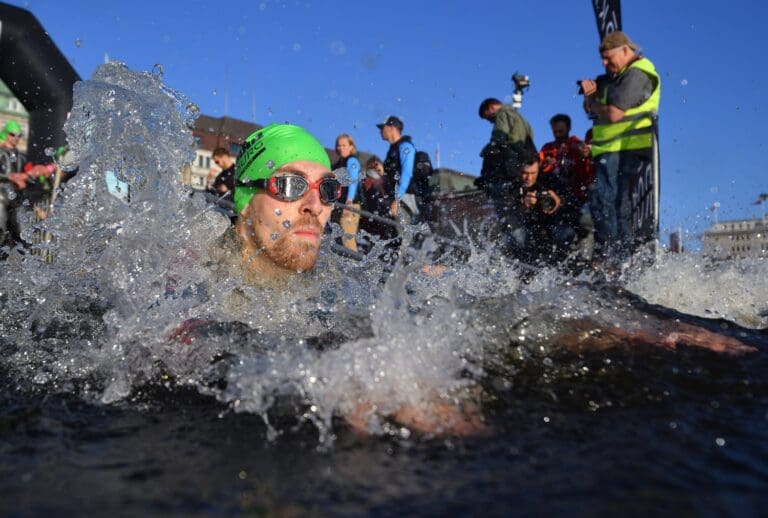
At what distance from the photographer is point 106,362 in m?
2.48

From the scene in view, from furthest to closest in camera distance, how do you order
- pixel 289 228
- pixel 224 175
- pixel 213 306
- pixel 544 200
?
1. pixel 224 175
2. pixel 544 200
3. pixel 289 228
4. pixel 213 306

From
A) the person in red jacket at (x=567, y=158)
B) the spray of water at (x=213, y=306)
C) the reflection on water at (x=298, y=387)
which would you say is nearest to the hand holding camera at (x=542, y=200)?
the person in red jacket at (x=567, y=158)

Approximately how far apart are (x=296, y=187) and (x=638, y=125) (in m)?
3.36

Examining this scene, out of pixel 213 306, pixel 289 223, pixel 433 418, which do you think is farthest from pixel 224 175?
pixel 433 418

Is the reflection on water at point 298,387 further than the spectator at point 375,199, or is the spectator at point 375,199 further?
the spectator at point 375,199

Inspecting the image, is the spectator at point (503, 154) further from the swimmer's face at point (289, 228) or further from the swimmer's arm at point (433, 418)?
the swimmer's arm at point (433, 418)

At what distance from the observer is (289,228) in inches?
128

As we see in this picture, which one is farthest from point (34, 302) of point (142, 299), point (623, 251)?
point (623, 251)

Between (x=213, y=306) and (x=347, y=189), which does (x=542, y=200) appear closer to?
(x=347, y=189)

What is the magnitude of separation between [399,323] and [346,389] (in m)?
0.31

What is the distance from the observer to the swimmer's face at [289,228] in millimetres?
3201

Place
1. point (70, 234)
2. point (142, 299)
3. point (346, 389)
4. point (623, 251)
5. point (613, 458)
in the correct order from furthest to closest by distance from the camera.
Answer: point (623, 251) → point (70, 234) → point (142, 299) → point (346, 389) → point (613, 458)

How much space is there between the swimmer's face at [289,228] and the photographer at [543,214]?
3.48 metres

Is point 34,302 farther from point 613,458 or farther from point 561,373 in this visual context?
point 613,458
